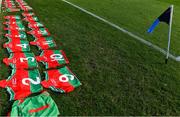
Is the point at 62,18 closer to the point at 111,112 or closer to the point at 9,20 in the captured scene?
the point at 9,20

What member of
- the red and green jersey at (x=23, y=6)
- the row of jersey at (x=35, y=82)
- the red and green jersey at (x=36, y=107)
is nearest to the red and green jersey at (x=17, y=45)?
the row of jersey at (x=35, y=82)

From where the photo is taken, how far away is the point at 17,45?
6227mm

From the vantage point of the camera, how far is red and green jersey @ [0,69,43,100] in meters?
4.22

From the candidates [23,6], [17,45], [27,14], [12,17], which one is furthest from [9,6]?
[17,45]

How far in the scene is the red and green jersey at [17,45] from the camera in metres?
5.95

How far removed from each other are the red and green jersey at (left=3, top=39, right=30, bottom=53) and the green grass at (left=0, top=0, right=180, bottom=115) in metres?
0.21

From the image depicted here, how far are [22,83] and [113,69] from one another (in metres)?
2.03

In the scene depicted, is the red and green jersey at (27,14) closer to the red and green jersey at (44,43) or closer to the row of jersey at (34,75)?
the row of jersey at (34,75)

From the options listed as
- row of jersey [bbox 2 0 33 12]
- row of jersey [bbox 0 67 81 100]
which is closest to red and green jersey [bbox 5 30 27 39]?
row of jersey [bbox 0 67 81 100]

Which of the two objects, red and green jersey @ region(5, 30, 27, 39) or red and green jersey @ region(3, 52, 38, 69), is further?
red and green jersey @ region(5, 30, 27, 39)

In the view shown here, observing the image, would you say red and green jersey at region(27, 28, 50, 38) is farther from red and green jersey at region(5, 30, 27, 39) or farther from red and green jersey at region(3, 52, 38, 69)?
red and green jersey at region(3, 52, 38, 69)

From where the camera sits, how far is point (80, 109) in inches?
154

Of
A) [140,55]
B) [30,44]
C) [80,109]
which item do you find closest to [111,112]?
[80,109]

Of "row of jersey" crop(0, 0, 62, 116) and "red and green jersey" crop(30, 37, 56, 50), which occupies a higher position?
"row of jersey" crop(0, 0, 62, 116)
